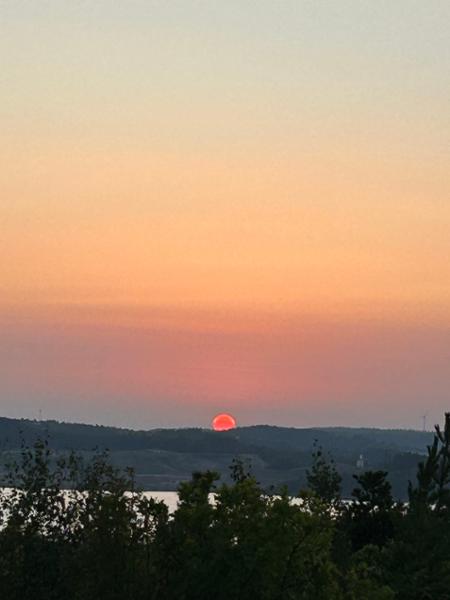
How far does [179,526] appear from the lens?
48750mm

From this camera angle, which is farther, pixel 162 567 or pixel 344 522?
pixel 344 522

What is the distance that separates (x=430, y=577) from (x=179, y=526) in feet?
85.8

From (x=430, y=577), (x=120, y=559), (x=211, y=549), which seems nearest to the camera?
(x=120, y=559)

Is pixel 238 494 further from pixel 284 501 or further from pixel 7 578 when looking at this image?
pixel 7 578

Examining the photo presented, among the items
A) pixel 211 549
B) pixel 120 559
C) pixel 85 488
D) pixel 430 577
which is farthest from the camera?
pixel 85 488

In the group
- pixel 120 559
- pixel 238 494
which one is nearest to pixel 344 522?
pixel 238 494

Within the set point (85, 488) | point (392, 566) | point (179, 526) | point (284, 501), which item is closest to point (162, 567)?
point (179, 526)

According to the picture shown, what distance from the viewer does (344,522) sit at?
84.5 meters

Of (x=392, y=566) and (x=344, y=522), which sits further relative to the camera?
(x=344, y=522)

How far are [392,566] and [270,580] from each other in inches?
1007

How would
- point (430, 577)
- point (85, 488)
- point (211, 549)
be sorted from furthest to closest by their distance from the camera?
point (85, 488), point (430, 577), point (211, 549)

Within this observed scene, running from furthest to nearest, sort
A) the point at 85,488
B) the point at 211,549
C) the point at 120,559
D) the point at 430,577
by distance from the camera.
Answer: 1. the point at 85,488
2. the point at 430,577
3. the point at 211,549
4. the point at 120,559

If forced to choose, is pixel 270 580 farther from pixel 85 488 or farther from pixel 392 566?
pixel 85 488

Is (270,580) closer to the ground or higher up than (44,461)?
closer to the ground
